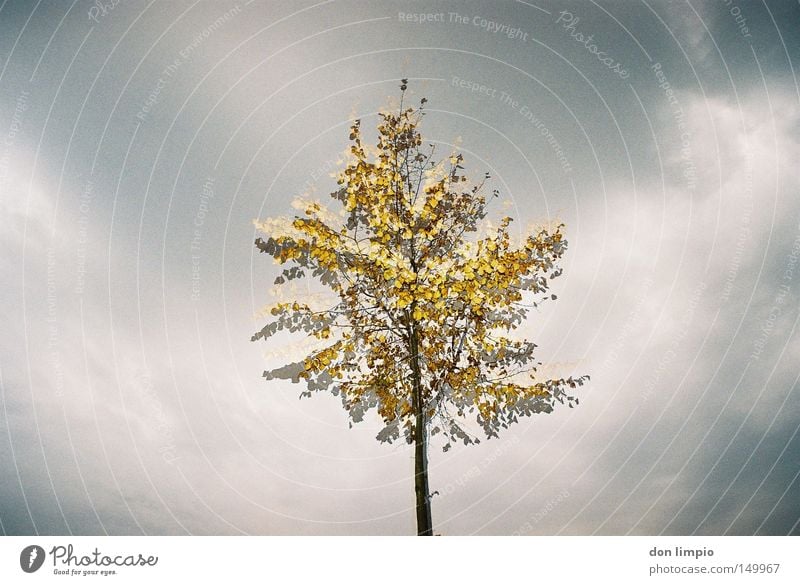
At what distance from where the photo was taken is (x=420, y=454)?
6.58m

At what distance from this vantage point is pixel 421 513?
6258mm
